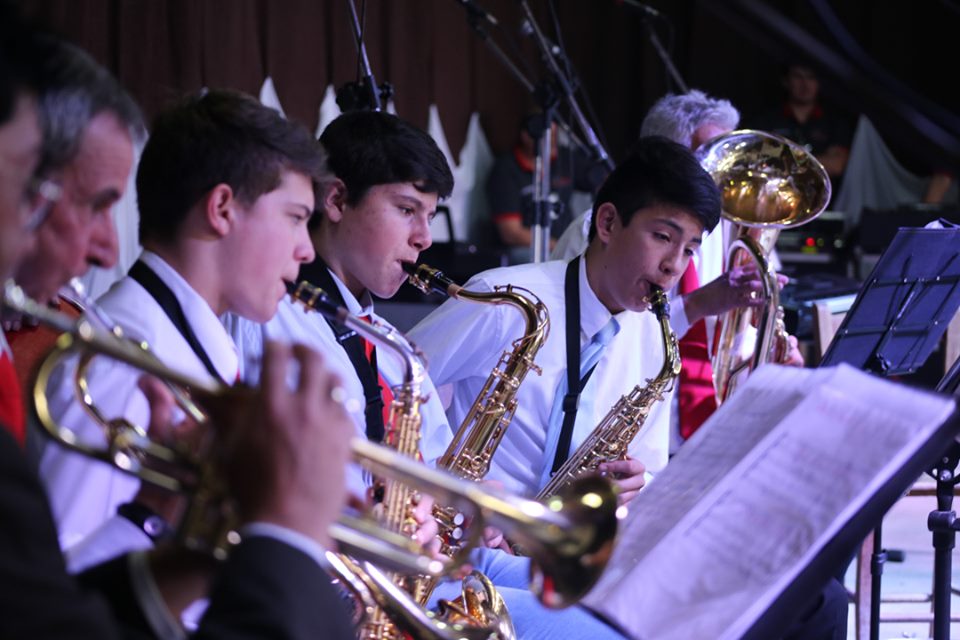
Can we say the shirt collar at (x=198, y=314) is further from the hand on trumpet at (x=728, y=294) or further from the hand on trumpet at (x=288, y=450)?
the hand on trumpet at (x=728, y=294)

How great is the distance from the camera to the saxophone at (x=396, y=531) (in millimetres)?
1730

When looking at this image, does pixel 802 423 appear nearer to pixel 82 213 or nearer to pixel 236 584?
pixel 236 584

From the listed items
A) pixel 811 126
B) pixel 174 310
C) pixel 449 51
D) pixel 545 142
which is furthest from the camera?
pixel 811 126

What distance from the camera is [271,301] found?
1780 mm

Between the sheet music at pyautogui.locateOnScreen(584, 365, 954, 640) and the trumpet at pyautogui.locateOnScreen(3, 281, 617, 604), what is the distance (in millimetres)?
221

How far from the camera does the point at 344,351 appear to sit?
7.70ft

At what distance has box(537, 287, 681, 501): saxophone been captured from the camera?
2727 mm

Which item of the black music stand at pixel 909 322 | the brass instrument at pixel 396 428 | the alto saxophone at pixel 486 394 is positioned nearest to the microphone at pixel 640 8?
the black music stand at pixel 909 322

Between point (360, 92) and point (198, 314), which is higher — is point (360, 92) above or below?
above

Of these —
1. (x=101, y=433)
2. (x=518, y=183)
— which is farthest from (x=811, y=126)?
(x=101, y=433)

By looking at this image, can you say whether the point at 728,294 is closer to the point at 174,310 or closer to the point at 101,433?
the point at 174,310

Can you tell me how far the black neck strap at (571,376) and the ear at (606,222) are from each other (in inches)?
6.0

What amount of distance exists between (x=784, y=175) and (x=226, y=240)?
201 centimetres

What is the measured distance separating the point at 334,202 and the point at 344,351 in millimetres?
339
